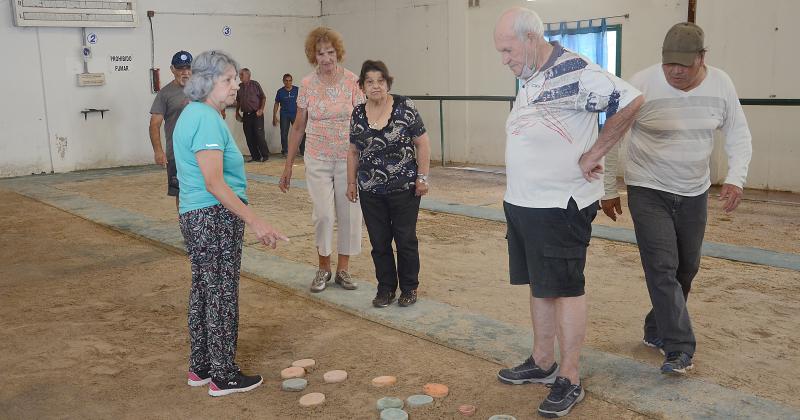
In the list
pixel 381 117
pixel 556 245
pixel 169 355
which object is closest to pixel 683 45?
pixel 556 245

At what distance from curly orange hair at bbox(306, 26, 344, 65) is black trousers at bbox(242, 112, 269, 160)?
28.9 ft

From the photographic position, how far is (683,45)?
10.6ft

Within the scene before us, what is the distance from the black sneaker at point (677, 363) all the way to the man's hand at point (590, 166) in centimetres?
104

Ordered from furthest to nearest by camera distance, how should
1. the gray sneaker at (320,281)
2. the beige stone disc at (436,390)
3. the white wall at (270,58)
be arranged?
1. the white wall at (270,58)
2. the gray sneaker at (320,281)
3. the beige stone disc at (436,390)

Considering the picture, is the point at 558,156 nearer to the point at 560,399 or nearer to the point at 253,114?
the point at 560,399

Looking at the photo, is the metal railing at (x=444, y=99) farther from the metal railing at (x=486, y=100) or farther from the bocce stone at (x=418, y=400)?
the bocce stone at (x=418, y=400)

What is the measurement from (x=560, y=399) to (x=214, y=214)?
164 centimetres

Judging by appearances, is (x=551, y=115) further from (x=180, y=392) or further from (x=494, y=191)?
(x=494, y=191)

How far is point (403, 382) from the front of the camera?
3.51 m

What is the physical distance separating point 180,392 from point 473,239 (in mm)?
3522

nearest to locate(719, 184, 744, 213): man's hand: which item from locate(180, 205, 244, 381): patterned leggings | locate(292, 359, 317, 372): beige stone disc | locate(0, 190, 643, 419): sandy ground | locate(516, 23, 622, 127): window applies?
locate(0, 190, 643, 419): sandy ground

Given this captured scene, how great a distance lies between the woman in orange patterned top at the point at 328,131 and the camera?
15.6 ft

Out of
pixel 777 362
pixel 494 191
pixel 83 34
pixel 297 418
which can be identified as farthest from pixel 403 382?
pixel 83 34

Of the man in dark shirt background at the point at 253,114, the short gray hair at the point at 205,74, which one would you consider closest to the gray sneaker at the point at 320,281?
the short gray hair at the point at 205,74
